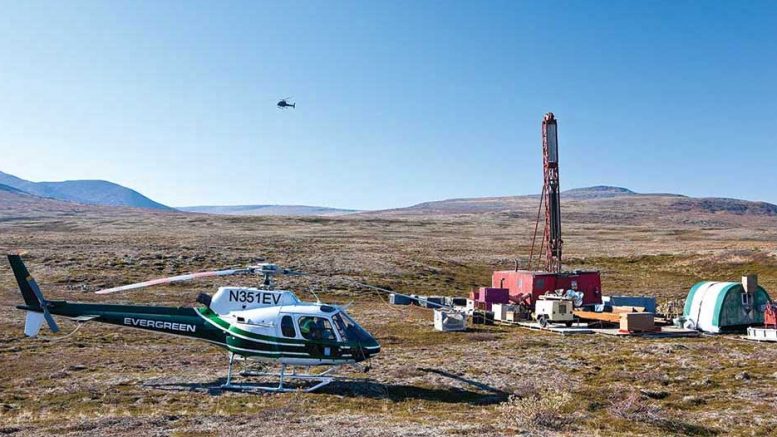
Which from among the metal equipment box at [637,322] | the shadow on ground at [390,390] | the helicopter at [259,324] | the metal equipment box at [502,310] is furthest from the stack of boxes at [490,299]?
the helicopter at [259,324]

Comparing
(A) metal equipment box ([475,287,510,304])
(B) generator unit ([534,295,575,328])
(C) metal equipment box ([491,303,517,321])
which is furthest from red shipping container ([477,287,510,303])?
(B) generator unit ([534,295,575,328])

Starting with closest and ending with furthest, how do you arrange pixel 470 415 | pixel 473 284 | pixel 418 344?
1. pixel 470 415
2. pixel 418 344
3. pixel 473 284

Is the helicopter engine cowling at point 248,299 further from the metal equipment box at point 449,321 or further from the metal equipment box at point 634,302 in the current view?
the metal equipment box at point 634,302

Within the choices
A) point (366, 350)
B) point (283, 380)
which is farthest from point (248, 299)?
point (366, 350)

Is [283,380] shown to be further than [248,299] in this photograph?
No

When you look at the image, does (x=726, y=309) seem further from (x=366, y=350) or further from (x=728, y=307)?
(x=366, y=350)

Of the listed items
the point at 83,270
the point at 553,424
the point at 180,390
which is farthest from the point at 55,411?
the point at 83,270

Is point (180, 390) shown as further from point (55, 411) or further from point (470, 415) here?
point (470, 415)
